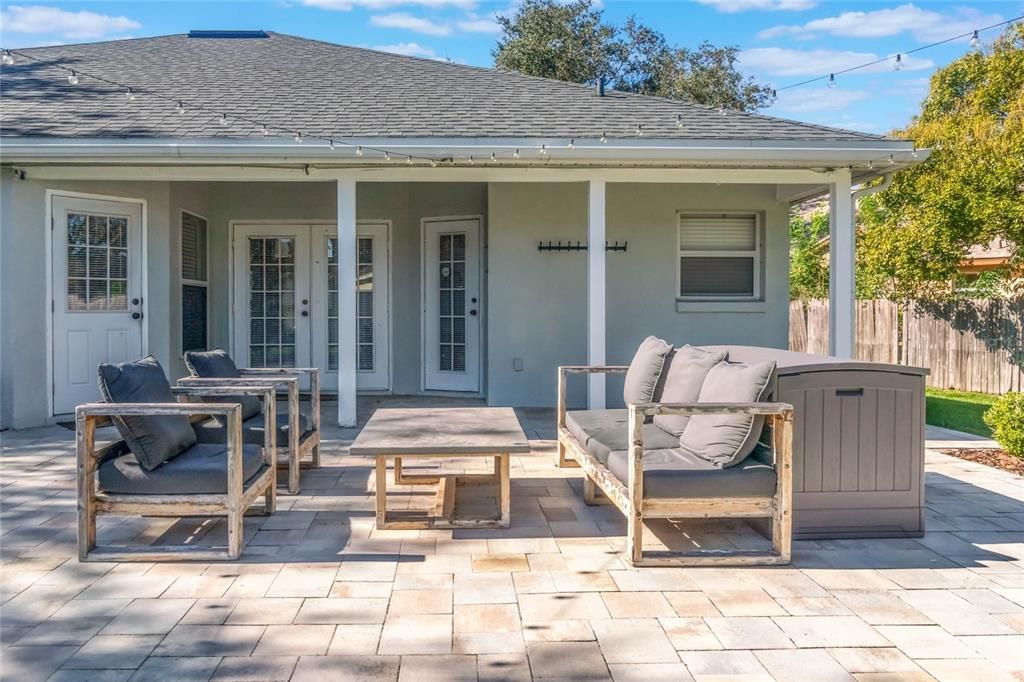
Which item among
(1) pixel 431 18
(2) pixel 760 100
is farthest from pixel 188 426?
(2) pixel 760 100

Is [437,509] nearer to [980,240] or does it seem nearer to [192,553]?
[192,553]

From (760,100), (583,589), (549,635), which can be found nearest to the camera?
(549,635)

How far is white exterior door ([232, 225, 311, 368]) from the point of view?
934cm

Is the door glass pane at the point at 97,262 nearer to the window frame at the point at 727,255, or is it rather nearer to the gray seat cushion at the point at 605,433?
the gray seat cushion at the point at 605,433

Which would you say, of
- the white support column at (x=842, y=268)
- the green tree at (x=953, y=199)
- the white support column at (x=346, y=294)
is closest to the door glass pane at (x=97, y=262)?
the white support column at (x=346, y=294)

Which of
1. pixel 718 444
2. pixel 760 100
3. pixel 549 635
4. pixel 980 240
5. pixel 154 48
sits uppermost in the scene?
pixel 760 100

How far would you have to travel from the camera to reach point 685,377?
13.8 feet

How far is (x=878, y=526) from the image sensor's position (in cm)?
378

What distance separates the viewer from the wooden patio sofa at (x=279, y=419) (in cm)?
459

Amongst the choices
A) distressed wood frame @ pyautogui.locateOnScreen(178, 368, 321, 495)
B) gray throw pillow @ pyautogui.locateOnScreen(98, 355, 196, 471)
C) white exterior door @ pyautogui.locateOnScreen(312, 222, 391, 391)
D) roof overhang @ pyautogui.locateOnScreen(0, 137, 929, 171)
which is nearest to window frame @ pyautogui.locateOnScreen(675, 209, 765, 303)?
Answer: roof overhang @ pyautogui.locateOnScreen(0, 137, 929, 171)

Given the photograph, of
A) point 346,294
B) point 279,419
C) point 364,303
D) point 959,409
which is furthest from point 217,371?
point 959,409

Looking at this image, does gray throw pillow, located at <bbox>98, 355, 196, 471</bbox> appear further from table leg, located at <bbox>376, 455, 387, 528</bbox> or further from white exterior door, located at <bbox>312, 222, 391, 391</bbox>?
→ white exterior door, located at <bbox>312, 222, 391, 391</bbox>

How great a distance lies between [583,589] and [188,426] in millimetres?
2114

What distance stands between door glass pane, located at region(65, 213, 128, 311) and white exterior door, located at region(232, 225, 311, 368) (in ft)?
5.72
